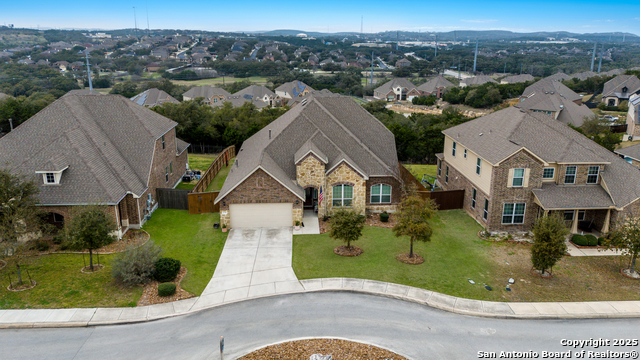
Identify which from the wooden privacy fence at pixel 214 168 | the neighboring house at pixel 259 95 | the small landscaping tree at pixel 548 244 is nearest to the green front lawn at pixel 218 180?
the wooden privacy fence at pixel 214 168

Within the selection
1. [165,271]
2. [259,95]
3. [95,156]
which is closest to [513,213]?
[165,271]

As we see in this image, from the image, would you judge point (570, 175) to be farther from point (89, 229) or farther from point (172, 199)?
point (89, 229)

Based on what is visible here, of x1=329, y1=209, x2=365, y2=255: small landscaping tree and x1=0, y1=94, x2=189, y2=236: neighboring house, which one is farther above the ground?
x1=0, y1=94, x2=189, y2=236: neighboring house

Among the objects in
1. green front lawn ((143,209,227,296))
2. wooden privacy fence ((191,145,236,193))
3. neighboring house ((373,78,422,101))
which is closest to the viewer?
green front lawn ((143,209,227,296))

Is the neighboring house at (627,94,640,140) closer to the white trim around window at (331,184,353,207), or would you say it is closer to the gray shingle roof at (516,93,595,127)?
the gray shingle roof at (516,93,595,127)

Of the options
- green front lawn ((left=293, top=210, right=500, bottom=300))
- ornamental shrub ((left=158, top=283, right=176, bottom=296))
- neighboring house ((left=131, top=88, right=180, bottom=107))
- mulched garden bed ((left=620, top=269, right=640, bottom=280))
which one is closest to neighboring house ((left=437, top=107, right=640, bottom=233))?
green front lawn ((left=293, top=210, right=500, bottom=300))

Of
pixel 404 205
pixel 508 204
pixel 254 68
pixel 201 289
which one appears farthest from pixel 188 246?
pixel 254 68
